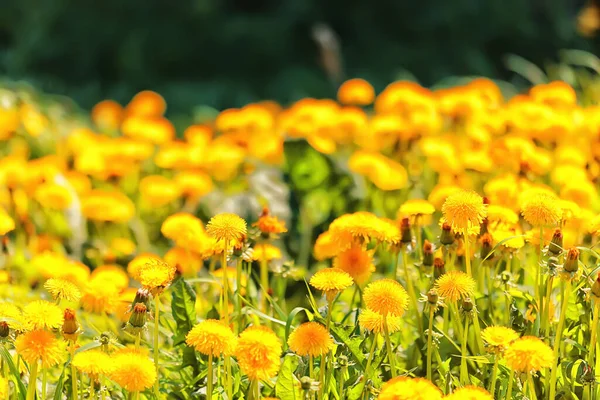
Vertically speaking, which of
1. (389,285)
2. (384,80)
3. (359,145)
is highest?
(389,285)

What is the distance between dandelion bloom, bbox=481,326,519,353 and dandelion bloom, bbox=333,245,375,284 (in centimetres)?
34

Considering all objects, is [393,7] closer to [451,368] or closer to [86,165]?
[86,165]

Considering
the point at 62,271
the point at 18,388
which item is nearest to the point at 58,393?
the point at 18,388

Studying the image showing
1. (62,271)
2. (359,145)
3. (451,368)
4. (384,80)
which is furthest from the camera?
(384,80)

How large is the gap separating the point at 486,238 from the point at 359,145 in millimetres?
1464

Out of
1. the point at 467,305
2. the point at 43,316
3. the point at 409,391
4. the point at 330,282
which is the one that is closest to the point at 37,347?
the point at 43,316

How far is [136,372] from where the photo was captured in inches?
49.6

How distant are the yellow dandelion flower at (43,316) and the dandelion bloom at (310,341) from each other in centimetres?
34

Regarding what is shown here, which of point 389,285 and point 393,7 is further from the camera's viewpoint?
point 393,7

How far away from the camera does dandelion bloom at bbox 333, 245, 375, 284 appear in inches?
66.1

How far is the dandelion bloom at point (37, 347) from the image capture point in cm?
134

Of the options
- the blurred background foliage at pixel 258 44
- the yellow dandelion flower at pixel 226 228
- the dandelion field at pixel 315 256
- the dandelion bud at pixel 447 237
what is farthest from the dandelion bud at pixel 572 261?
the blurred background foliage at pixel 258 44

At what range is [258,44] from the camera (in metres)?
7.06

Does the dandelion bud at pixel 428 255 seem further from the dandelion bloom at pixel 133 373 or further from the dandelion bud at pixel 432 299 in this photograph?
the dandelion bloom at pixel 133 373
